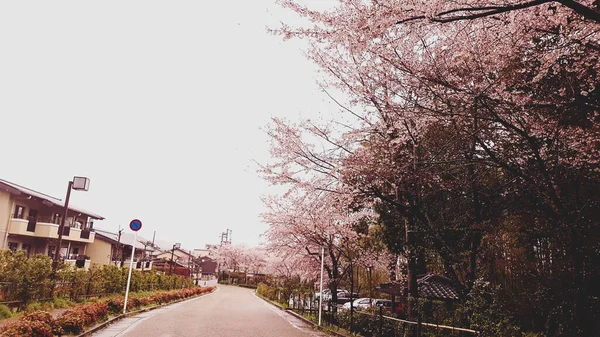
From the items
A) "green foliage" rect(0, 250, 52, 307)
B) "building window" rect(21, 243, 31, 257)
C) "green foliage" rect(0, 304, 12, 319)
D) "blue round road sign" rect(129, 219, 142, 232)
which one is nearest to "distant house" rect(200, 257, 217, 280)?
"building window" rect(21, 243, 31, 257)

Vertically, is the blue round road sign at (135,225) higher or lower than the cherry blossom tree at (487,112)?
lower

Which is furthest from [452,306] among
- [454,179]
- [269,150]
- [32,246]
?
[32,246]

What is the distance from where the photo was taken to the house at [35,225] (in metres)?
23.5

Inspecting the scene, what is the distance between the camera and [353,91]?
8.11m

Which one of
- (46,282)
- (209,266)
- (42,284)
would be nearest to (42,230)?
(46,282)

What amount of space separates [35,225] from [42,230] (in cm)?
57

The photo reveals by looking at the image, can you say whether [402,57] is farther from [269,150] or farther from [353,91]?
[269,150]

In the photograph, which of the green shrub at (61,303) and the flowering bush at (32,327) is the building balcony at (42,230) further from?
the flowering bush at (32,327)

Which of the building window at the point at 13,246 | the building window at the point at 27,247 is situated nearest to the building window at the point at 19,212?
the building window at the point at 13,246

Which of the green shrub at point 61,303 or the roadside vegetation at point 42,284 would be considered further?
the green shrub at point 61,303

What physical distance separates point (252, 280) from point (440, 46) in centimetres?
6399

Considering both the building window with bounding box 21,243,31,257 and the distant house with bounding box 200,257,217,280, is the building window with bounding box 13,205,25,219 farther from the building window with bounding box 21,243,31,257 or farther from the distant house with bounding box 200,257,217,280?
the distant house with bounding box 200,257,217,280

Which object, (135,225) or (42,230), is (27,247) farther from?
(135,225)

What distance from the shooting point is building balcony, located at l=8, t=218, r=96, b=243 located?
23.9 metres
